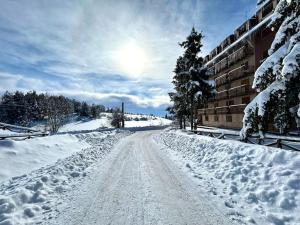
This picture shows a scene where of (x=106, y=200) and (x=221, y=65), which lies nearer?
(x=106, y=200)

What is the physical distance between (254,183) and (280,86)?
10.8 ft

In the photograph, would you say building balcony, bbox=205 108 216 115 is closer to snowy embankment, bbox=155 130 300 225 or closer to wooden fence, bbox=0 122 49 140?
wooden fence, bbox=0 122 49 140

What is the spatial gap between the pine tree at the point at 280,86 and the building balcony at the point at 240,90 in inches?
1195

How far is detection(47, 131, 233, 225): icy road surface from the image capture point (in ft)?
18.4

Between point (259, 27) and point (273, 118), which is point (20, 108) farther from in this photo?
point (273, 118)

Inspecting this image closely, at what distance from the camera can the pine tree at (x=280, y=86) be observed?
7949 millimetres

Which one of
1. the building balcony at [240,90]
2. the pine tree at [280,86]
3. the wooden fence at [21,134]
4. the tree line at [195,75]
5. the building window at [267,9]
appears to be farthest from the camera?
the building balcony at [240,90]

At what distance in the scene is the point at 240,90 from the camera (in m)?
41.3

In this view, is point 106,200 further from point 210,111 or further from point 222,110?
point 210,111

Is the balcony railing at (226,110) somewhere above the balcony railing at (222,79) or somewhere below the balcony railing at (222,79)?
below

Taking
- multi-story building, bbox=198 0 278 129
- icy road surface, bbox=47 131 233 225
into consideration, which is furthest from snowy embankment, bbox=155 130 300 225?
multi-story building, bbox=198 0 278 129

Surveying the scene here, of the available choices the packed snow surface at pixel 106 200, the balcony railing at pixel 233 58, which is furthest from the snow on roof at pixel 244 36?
the packed snow surface at pixel 106 200

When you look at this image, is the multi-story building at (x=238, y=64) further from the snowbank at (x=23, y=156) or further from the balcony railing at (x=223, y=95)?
the snowbank at (x=23, y=156)

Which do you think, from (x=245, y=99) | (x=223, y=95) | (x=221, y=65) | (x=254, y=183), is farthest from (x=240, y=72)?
(x=254, y=183)
